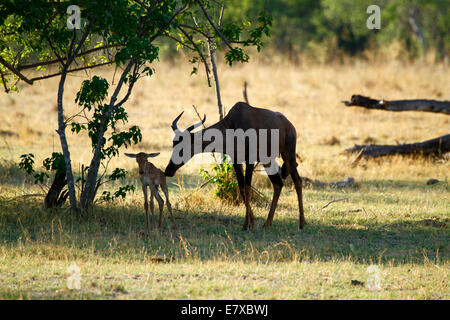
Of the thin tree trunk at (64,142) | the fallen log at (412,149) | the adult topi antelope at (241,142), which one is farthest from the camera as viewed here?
the fallen log at (412,149)

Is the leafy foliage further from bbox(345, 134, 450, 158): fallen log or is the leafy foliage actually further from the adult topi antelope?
bbox(345, 134, 450, 158): fallen log

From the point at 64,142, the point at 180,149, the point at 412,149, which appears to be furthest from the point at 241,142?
the point at 412,149

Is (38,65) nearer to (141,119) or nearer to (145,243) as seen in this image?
(145,243)

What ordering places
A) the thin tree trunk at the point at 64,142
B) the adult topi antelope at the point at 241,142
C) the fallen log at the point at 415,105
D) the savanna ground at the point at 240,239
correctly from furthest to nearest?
the fallen log at the point at 415,105, the adult topi antelope at the point at 241,142, the thin tree trunk at the point at 64,142, the savanna ground at the point at 240,239

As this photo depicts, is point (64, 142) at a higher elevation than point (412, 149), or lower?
higher

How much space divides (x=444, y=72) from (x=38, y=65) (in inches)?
859

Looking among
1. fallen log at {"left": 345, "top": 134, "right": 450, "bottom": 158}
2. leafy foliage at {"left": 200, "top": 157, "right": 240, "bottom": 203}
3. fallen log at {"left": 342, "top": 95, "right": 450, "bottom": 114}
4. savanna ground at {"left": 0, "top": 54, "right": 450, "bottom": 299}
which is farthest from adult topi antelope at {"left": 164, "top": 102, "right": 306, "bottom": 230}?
fallen log at {"left": 345, "top": 134, "right": 450, "bottom": 158}

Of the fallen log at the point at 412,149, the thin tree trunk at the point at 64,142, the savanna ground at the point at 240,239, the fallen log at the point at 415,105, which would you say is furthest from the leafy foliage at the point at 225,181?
the fallen log at the point at 412,149

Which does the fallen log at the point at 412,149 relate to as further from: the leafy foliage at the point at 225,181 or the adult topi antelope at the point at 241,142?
the adult topi antelope at the point at 241,142

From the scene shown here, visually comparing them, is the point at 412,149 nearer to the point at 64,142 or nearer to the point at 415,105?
the point at 415,105

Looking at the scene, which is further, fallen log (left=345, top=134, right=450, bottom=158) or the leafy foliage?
fallen log (left=345, top=134, right=450, bottom=158)

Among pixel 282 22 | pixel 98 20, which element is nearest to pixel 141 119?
pixel 98 20

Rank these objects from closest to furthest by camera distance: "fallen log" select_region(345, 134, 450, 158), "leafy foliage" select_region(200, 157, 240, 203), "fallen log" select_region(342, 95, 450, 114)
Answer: "leafy foliage" select_region(200, 157, 240, 203) < "fallen log" select_region(342, 95, 450, 114) < "fallen log" select_region(345, 134, 450, 158)

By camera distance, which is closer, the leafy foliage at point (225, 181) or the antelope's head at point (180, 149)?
the antelope's head at point (180, 149)
